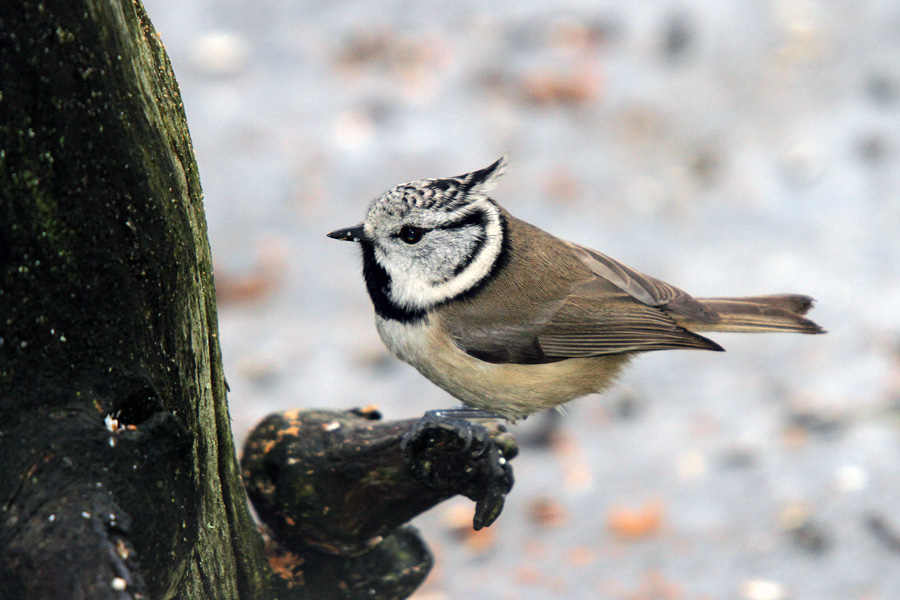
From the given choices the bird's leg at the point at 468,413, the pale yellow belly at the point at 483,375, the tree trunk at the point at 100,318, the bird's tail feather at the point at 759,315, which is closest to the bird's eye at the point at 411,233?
the pale yellow belly at the point at 483,375

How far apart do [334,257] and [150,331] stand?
3586 mm

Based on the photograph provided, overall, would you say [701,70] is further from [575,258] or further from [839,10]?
[575,258]

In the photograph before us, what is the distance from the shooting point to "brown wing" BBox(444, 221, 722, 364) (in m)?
2.39

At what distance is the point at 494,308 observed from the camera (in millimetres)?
2404

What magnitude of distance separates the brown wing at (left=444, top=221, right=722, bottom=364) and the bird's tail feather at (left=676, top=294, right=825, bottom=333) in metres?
0.05

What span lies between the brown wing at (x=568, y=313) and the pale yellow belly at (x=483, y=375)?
3cm

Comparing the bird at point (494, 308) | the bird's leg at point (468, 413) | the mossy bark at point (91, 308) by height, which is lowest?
the mossy bark at point (91, 308)

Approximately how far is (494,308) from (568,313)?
0.26m

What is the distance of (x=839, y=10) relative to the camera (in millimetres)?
5762

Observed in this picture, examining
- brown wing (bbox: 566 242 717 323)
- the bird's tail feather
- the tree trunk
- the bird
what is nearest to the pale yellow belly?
the bird

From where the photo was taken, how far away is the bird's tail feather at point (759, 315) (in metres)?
2.57

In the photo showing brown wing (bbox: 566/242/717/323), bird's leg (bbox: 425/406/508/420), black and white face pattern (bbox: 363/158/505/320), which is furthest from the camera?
brown wing (bbox: 566/242/717/323)

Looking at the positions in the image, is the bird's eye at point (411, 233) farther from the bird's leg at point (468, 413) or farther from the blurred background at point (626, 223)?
the blurred background at point (626, 223)

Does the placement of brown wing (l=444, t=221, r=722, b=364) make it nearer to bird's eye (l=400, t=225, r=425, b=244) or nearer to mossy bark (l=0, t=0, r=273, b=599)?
bird's eye (l=400, t=225, r=425, b=244)
